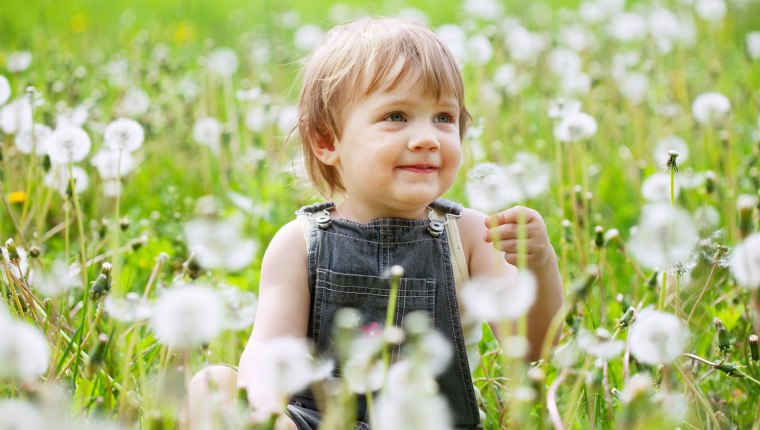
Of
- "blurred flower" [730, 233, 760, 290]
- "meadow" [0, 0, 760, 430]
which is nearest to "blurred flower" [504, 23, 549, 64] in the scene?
"meadow" [0, 0, 760, 430]

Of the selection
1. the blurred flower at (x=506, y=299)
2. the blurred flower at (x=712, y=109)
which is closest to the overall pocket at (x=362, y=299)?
the blurred flower at (x=506, y=299)

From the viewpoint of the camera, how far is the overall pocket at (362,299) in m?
1.48

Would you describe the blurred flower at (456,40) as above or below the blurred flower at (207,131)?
above

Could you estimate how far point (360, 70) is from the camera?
60.8 inches

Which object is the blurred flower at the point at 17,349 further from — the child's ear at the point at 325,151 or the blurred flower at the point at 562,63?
the blurred flower at the point at 562,63

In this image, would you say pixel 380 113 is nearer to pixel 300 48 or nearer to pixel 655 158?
pixel 655 158

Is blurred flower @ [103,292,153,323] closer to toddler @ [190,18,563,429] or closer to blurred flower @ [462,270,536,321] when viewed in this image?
Answer: toddler @ [190,18,563,429]

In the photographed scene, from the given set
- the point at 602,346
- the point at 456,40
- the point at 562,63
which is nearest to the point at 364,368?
the point at 602,346

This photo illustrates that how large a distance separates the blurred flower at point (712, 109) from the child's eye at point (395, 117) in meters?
1.34

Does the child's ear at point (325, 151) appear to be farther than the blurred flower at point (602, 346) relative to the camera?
Yes

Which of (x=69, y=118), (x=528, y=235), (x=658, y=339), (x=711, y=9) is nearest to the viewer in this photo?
(x=658, y=339)

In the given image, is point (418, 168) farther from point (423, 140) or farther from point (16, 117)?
point (16, 117)

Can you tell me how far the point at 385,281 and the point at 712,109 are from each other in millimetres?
1480

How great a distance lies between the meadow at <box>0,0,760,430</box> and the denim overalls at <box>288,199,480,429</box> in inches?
2.5
